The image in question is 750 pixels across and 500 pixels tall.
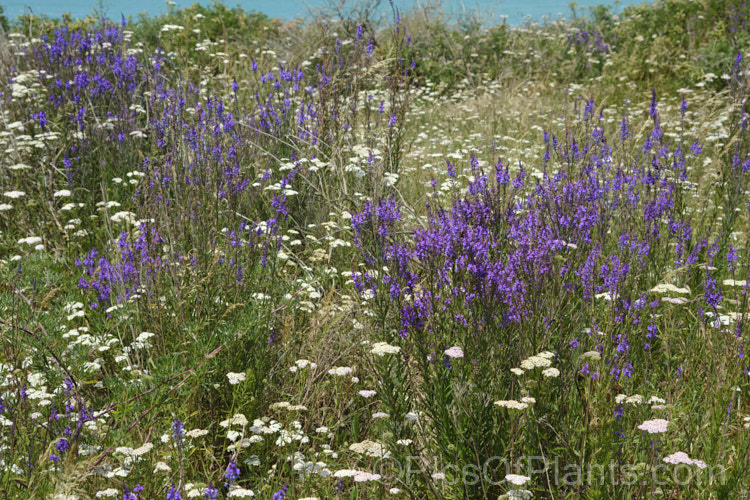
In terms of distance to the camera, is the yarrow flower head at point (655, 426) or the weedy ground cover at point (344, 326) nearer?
the yarrow flower head at point (655, 426)

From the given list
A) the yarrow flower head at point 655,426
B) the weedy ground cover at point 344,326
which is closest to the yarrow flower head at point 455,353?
the weedy ground cover at point 344,326

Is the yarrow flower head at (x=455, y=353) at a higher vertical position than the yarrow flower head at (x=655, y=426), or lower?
higher

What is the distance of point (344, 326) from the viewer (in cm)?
346

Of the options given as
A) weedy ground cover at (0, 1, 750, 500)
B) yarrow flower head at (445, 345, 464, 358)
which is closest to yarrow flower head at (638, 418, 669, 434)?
weedy ground cover at (0, 1, 750, 500)

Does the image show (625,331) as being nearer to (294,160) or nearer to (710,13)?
(294,160)

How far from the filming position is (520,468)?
2252 millimetres

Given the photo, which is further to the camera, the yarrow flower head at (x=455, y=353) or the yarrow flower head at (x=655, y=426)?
the yarrow flower head at (x=455, y=353)

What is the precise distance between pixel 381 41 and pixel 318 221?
773 cm

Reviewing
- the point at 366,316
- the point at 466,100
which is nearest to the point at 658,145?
the point at 366,316

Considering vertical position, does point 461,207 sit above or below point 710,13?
below

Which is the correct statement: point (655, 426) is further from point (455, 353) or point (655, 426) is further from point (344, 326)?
point (344, 326)

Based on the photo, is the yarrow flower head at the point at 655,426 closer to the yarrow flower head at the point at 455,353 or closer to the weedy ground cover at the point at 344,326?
the weedy ground cover at the point at 344,326

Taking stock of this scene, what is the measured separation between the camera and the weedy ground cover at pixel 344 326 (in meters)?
2.29

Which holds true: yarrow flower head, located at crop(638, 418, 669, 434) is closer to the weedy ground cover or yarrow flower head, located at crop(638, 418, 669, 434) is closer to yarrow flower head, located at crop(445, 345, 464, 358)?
the weedy ground cover
